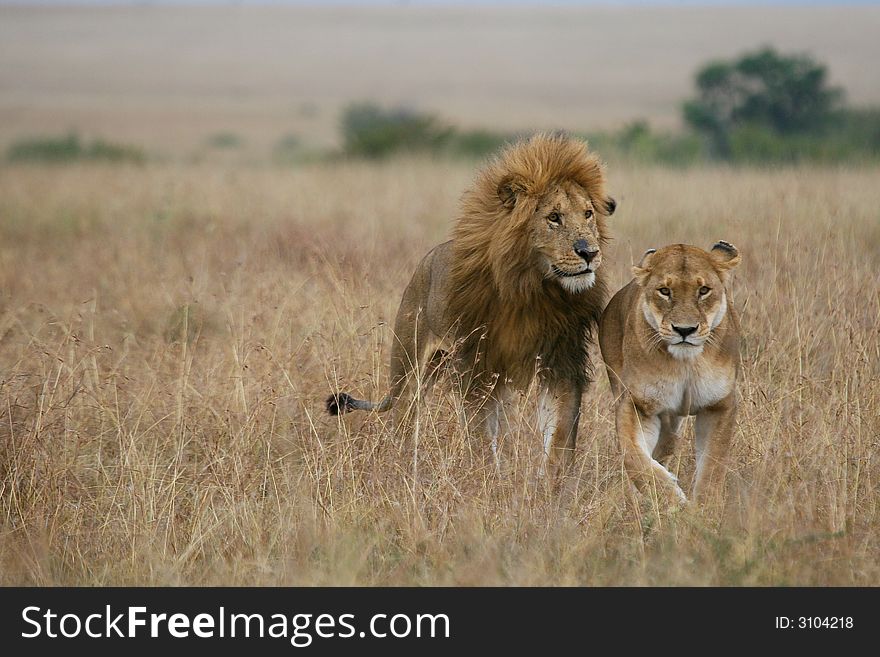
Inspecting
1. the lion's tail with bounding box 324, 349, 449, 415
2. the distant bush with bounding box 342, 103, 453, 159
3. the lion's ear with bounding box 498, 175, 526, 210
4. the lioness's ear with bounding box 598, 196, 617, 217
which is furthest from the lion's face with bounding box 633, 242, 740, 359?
the distant bush with bounding box 342, 103, 453, 159

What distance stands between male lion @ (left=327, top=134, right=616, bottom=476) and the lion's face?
0.32 m

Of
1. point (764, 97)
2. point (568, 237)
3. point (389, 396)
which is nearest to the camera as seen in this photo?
point (568, 237)

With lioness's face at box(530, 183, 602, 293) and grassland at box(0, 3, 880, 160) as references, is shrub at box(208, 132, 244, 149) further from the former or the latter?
lioness's face at box(530, 183, 602, 293)

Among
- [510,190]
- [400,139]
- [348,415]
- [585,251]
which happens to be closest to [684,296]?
[585,251]

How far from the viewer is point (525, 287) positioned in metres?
6.00

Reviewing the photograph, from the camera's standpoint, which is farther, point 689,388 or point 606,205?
point 606,205

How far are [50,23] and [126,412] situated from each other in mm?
96066

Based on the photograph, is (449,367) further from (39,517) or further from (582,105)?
→ (582,105)

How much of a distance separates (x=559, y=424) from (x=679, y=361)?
759 millimetres

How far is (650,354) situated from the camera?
544 cm

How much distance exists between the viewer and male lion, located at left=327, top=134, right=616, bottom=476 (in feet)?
19.0

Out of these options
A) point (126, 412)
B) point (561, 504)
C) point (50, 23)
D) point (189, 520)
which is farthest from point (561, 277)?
point (50, 23)

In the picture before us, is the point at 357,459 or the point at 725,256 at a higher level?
the point at 725,256

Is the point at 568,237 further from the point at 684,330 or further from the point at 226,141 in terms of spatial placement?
the point at 226,141
